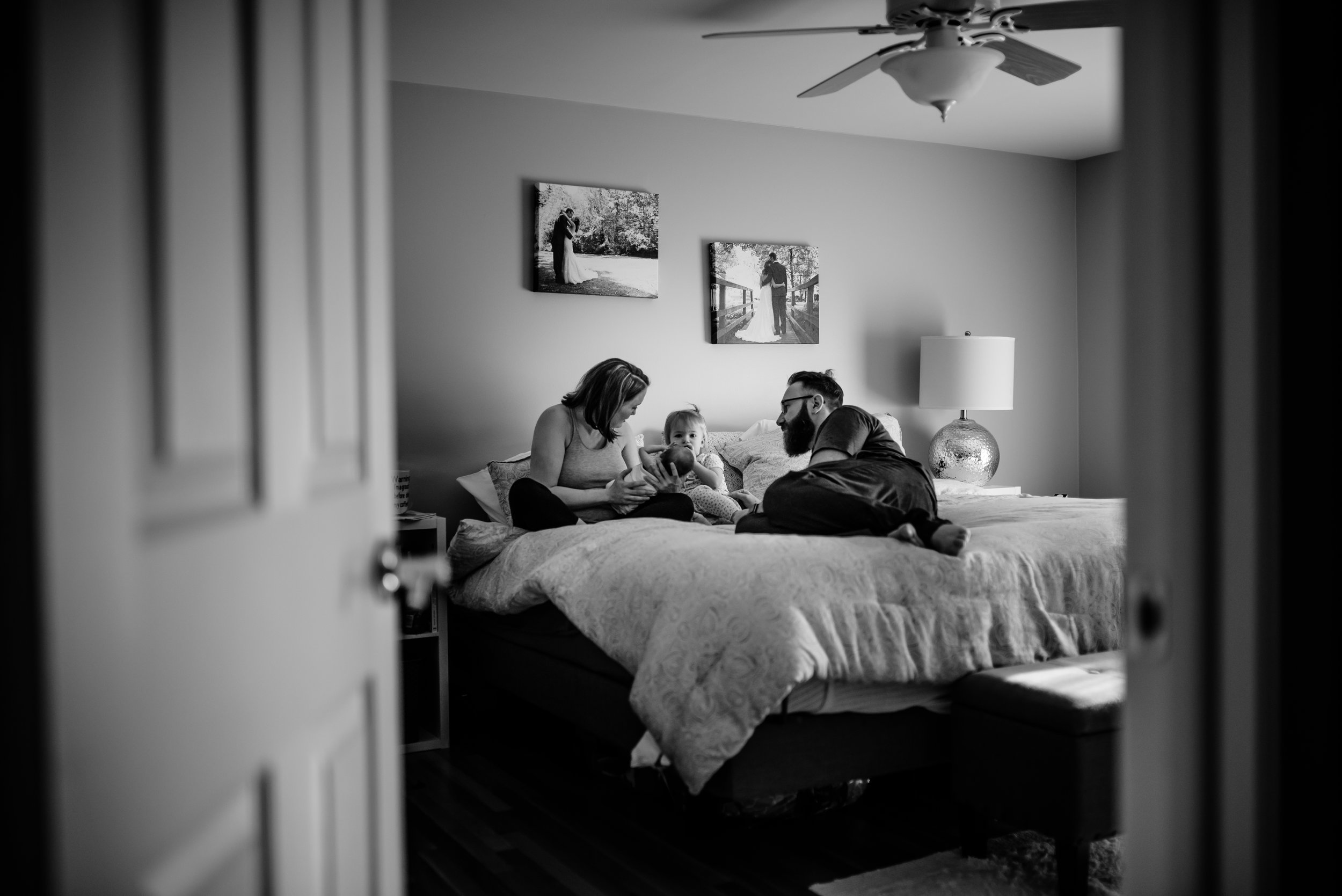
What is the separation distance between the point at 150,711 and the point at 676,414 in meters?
3.71

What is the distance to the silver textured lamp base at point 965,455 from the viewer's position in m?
5.24

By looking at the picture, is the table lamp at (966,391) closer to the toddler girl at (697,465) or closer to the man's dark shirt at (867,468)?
the toddler girl at (697,465)

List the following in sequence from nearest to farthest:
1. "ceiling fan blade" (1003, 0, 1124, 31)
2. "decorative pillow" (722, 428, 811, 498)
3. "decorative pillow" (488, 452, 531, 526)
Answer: "ceiling fan blade" (1003, 0, 1124, 31), "decorative pillow" (488, 452, 531, 526), "decorative pillow" (722, 428, 811, 498)

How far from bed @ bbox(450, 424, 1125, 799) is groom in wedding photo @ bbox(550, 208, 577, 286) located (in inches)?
76.2

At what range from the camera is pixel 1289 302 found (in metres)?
0.78

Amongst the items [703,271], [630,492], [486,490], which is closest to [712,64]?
[703,271]

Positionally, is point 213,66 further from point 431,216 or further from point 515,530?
Answer: point 431,216

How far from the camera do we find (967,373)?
203 inches

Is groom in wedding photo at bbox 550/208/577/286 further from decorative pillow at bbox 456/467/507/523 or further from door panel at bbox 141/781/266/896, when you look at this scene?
door panel at bbox 141/781/266/896

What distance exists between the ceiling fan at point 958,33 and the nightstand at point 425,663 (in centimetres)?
193

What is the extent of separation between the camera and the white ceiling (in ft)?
11.9

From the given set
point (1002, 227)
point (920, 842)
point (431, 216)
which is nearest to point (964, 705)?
point (920, 842)

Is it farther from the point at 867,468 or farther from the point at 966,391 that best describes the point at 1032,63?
the point at 966,391

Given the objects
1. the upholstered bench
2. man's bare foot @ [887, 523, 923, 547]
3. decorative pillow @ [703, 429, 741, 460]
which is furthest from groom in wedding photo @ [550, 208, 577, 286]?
the upholstered bench
